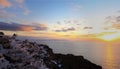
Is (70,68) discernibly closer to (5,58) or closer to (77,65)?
(77,65)

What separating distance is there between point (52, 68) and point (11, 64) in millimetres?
10668

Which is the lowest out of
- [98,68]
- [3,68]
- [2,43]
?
[98,68]

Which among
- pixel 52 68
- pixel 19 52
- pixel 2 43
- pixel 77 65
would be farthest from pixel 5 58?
pixel 77 65

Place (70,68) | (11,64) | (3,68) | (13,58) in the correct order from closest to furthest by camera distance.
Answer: (3,68) < (11,64) < (13,58) < (70,68)

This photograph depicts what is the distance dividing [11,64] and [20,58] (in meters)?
2.68

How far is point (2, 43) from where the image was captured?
34094mm

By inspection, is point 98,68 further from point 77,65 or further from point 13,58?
point 13,58

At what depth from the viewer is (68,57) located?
62.0 meters

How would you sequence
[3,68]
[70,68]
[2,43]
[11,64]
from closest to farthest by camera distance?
[3,68], [11,64], [2,43], [70,68]

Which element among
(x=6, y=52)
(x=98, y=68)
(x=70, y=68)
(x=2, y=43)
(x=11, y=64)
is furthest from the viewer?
(x=98, y=68)

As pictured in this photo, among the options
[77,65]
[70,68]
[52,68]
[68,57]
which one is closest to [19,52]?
[52,68]

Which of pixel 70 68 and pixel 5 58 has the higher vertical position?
pixel 5 58

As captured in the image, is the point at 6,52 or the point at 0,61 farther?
the point at 6,52

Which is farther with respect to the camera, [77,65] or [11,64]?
[77,65]
